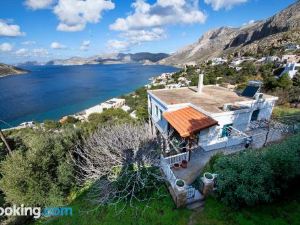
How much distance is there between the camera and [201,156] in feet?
41.0

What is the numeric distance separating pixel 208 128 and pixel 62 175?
33.4ft

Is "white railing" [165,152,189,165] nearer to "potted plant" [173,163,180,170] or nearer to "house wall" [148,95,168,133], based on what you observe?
"potted plant" [173,163,180,170]

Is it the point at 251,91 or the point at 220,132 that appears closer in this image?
the point at 220,132

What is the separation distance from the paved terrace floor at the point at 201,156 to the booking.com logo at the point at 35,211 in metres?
7.01

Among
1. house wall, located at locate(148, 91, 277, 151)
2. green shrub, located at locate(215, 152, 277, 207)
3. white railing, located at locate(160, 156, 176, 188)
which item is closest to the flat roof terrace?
house wall, located at locate(148, 91, 277, 151)

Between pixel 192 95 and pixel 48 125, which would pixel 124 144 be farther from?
pixel 48 125

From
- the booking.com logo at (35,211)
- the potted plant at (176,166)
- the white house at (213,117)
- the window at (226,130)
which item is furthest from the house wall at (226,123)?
the booking.com logo at (35,211)

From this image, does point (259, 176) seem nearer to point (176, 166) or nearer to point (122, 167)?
point (176, 166)

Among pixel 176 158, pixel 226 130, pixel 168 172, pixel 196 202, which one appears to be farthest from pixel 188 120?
pixel 196 202

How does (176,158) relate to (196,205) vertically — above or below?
above

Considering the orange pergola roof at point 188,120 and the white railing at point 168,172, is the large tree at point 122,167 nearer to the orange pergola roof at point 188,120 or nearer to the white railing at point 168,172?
the white railing at point 168,172

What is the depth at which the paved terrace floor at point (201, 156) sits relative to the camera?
10797 mm

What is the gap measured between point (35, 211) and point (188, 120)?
1152 cm

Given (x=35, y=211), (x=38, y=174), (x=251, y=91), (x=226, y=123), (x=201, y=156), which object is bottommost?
(x=35, y=211)
